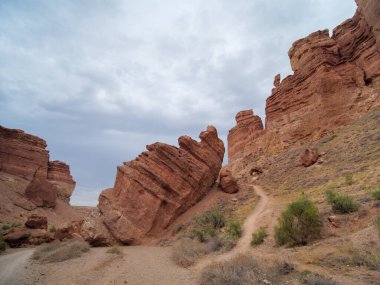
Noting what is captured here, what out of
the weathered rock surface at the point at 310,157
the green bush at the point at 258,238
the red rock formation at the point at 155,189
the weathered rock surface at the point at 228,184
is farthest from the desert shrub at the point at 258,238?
the weathered rock surface at the point at 310,157

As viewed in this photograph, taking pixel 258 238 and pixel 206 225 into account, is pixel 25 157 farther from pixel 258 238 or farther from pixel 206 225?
pixel 258 238

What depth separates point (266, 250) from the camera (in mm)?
13352

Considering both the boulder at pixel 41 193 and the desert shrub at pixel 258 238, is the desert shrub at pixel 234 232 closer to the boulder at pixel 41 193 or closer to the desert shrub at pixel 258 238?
the desert shrub at pixel 258 238

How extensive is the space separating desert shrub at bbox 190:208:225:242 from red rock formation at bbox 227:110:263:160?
3769 cm

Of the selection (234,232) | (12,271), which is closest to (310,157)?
(234,232)

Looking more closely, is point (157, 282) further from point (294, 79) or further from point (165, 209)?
point (294, 79)

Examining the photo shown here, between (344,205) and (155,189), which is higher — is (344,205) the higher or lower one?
the lower one

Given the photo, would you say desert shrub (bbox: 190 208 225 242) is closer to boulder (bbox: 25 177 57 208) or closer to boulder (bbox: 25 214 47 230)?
boulder (bbox: 25 214 47 230)

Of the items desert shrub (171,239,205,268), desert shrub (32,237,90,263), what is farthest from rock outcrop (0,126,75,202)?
desert shrub (171,239,205,268)

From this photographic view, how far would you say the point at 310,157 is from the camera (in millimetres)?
30516

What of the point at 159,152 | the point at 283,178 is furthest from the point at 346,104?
the point at 159,152

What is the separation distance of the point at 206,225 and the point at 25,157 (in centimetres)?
4156

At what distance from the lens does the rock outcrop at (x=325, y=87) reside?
120 ft

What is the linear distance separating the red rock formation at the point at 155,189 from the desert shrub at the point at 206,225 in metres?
3.06
